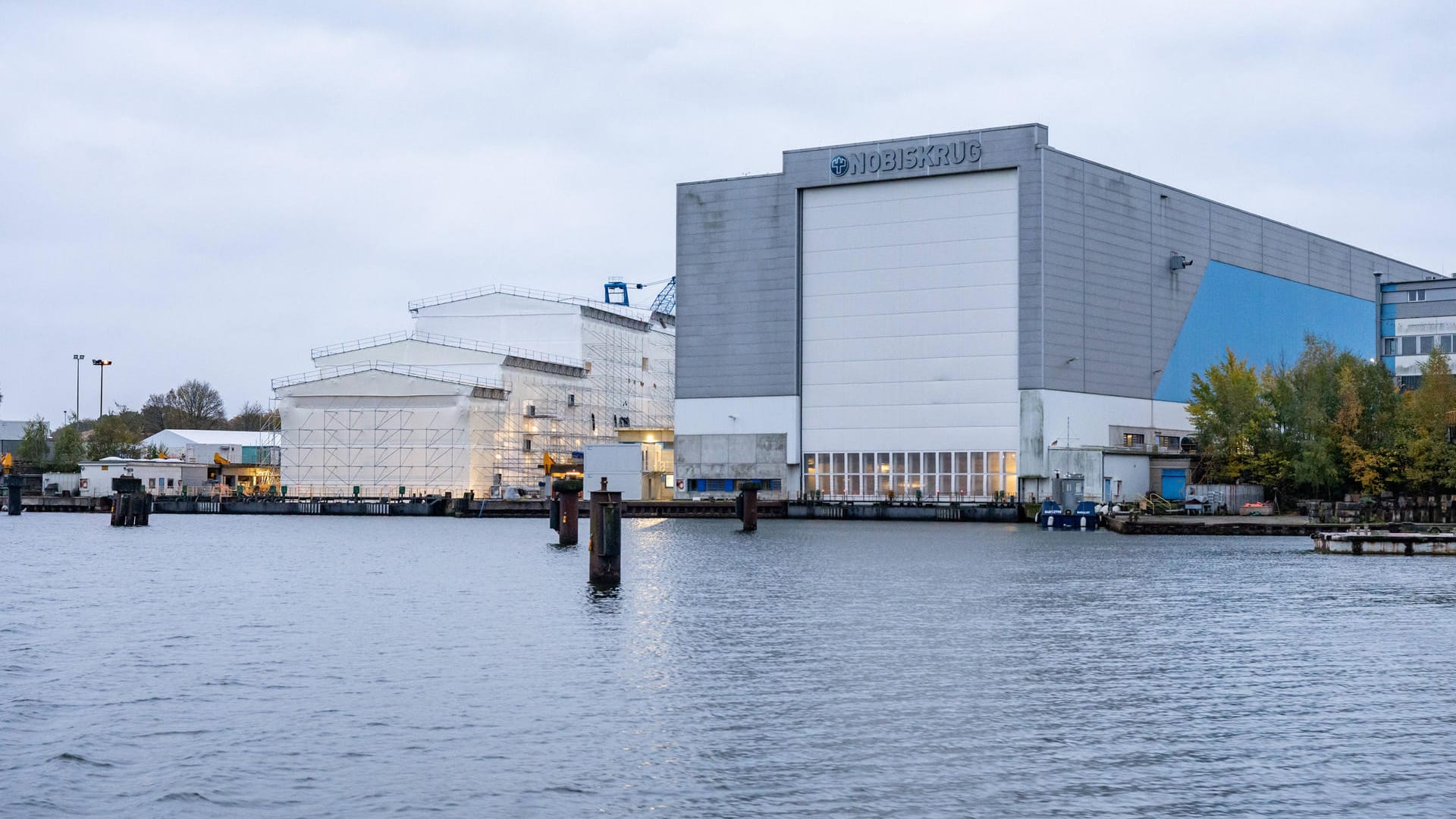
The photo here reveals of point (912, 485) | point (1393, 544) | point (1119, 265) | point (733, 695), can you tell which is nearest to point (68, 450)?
point (912, 485)

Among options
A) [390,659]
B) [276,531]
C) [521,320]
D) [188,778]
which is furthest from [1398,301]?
[188,778]

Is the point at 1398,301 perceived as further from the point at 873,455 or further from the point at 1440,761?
the point at 1440,761

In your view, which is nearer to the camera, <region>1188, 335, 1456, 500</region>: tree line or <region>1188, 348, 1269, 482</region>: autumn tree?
<region>1188, 335, 1456, 500</region>: tree line

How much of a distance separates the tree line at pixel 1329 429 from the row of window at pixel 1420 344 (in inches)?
798

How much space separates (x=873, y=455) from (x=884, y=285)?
1223 cm

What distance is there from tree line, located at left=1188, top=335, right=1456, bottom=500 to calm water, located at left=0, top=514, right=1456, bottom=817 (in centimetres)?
3817

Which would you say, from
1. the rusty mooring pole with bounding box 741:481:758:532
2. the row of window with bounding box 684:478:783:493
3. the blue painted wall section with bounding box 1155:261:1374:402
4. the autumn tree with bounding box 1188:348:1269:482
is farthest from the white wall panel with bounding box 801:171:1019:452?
the rusty mooring pole with bounding box 741:481:758:532

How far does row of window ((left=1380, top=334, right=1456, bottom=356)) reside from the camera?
116312mm

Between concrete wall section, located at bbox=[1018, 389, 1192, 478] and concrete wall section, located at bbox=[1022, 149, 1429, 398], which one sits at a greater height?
→ concrete wall section, located at bbox=[1022, 149, 1429, 398]

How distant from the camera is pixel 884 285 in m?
106

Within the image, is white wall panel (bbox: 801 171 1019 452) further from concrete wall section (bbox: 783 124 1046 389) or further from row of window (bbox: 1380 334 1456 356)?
row of window (bbox: 1380 334 1456 356)

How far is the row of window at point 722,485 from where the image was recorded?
110m

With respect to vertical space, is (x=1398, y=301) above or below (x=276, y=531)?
above

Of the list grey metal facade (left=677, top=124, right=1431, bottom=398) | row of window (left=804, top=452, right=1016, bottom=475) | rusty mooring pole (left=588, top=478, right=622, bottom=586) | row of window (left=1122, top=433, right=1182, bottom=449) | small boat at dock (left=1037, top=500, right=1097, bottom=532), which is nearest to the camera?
rusty mooring pole (left=588, top=478, right=622, bottom=586)
